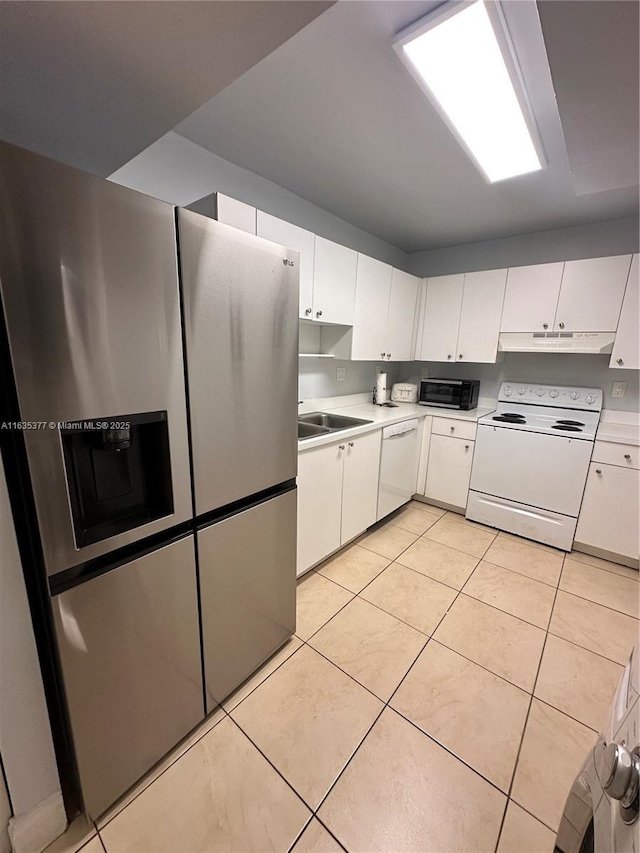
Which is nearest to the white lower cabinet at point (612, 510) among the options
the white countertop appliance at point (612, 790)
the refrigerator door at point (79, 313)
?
the white countertop appliance at point (612, 790)

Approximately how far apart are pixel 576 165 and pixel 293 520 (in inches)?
59.7

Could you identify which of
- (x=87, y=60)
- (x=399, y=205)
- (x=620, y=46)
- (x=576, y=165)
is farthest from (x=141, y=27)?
(x=399, y=205)

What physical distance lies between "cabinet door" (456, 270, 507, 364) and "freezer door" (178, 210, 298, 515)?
2.21m

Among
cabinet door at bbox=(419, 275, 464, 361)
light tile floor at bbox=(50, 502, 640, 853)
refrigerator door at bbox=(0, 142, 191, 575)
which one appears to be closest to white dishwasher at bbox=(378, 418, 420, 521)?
light tile floor at bbox=(50, 502, 640, 853)

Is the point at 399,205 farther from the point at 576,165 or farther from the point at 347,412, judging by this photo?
the point at 576,165

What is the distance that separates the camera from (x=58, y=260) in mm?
736

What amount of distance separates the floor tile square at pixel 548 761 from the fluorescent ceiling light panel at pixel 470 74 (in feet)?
7.87

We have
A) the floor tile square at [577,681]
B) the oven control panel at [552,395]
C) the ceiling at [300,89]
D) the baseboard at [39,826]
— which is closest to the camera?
the ceiling at [300,89]

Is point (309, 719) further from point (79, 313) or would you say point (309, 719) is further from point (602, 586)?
point (602, 586)

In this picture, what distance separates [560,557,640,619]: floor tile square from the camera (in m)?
2.01

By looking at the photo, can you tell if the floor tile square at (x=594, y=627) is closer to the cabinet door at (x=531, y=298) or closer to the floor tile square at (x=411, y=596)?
the floor tile square at (x=411, y=596)

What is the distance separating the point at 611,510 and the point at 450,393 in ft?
4.71

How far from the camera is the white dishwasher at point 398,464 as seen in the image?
2562 mm

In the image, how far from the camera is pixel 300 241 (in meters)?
1.94
